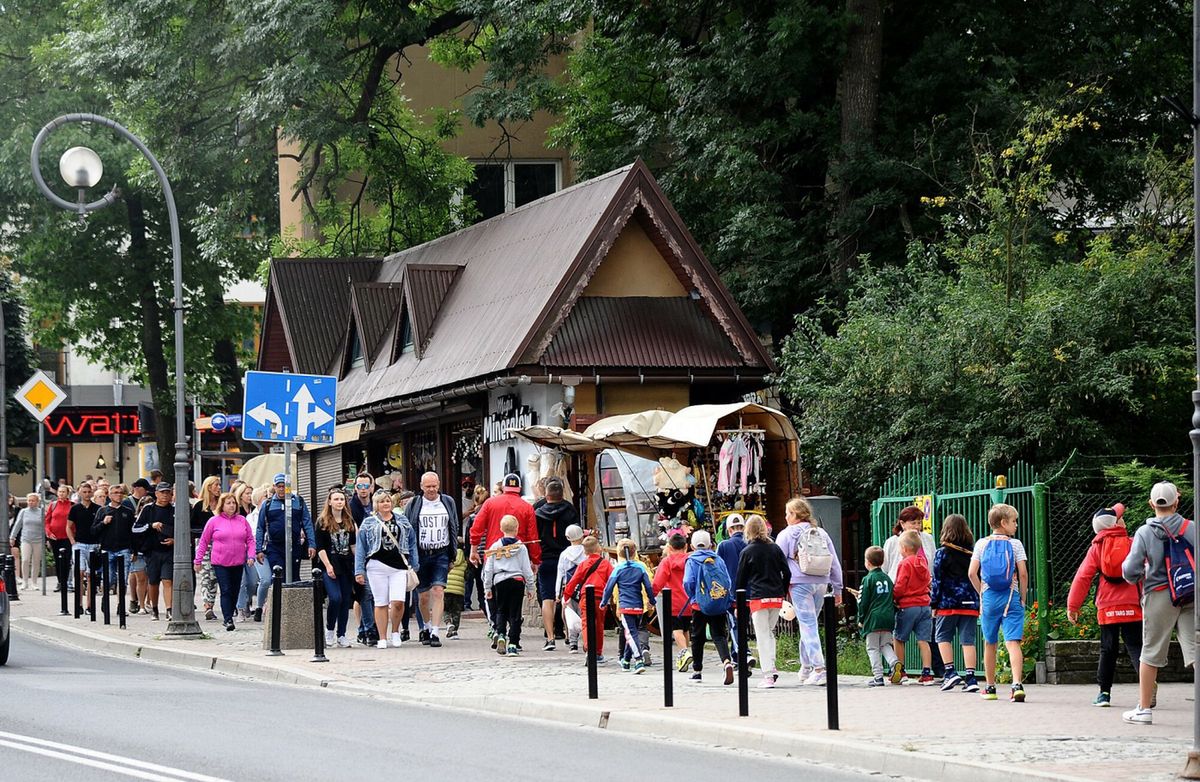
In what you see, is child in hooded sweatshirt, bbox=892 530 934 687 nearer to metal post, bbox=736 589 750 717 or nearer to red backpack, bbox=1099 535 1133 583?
red backpack, bbox=1099 535 1133 583

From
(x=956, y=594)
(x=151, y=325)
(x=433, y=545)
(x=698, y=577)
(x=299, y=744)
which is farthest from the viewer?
(x=151, y=325)

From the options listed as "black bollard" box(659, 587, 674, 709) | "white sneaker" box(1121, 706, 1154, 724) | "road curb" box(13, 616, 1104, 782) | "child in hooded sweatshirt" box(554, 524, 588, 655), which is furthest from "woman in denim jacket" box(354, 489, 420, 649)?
"white sneaker" box(1121, 706, 1154, 724)

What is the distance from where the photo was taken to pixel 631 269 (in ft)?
84.3

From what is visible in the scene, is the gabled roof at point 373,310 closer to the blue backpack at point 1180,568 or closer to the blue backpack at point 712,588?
the blue backpack at point 712,588

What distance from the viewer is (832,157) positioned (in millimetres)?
28031

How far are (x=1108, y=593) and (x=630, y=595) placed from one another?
5.09 m

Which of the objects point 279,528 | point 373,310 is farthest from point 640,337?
point 373,310

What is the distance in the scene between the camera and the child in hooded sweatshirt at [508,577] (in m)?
19.3

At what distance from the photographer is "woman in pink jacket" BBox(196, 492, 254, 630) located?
77.0ft

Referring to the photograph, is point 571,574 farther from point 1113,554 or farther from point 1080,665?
point 1113,554

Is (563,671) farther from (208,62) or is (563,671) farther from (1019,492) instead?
(208,62)

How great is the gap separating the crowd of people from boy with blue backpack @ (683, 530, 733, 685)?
0.06 feet

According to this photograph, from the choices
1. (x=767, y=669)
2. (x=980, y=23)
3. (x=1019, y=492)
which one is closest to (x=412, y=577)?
(x=767, y=669)

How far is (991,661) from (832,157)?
14.0 m
